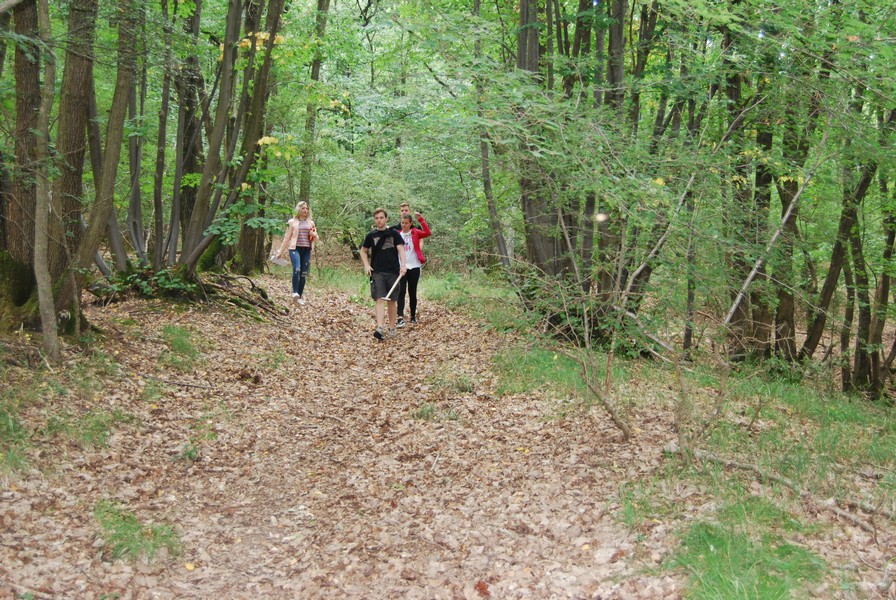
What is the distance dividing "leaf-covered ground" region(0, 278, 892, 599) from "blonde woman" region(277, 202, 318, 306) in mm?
3703

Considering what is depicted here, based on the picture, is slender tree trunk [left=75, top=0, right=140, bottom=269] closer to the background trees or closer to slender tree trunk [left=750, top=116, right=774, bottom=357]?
the background trees

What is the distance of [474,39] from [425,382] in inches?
162

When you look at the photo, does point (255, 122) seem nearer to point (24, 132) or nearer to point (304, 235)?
point (304, 235)

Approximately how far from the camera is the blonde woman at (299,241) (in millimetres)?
12336

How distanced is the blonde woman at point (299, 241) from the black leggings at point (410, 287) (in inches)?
82.0


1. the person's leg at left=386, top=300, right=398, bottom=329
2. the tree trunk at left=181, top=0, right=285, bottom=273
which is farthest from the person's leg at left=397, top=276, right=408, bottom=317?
the tree trunk at left=181, top=0, right=285, bottom=273

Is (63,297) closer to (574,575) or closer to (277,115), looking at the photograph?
(574,575)

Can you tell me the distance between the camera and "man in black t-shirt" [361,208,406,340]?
35.8 feet

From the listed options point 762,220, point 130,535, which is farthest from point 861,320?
point 130,535

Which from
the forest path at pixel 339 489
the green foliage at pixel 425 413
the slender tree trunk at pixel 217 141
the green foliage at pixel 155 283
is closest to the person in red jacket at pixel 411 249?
the forest path at pixel 339 489

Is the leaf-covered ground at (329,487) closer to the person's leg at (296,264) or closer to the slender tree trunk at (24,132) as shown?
the slender tree trunk at (24,132)

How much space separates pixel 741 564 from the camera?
386 centimetres

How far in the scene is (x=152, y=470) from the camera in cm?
565

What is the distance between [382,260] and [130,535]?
6.92 meters
